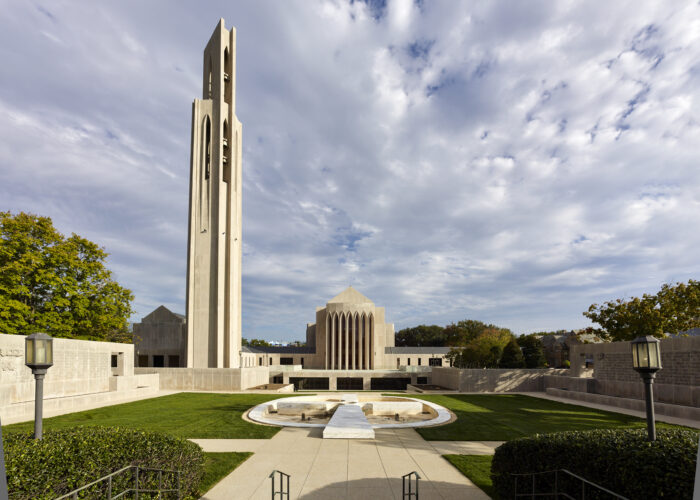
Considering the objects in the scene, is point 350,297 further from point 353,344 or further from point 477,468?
point 477,468

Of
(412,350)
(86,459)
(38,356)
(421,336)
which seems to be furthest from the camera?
(421,336)

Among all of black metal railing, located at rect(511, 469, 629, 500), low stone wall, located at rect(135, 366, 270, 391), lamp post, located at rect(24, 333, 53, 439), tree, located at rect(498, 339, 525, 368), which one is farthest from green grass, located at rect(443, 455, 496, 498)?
tree, located at rect(498, 339, 525, 368)

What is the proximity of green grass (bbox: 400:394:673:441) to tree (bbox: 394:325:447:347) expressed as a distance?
70.1m

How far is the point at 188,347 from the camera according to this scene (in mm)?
33844

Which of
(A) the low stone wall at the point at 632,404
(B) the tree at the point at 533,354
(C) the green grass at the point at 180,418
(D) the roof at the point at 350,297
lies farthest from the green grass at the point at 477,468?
(D) the roof at the point at 350,297

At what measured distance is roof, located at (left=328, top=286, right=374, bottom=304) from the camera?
62.5 m

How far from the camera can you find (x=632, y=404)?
20562 millimetres

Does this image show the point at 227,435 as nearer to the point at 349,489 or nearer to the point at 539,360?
the point at 349,489

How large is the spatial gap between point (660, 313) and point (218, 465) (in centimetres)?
3282

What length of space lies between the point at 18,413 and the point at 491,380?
2802cm

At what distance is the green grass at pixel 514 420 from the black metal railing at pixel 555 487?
632 centimetres

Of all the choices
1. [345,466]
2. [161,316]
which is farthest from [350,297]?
[345,466]

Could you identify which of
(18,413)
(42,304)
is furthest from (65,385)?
(42,304)

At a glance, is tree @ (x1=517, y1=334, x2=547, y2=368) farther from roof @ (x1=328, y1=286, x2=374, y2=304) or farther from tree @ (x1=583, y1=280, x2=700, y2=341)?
roof @ (x1=328, y1=286, x2=374, y2=304)
